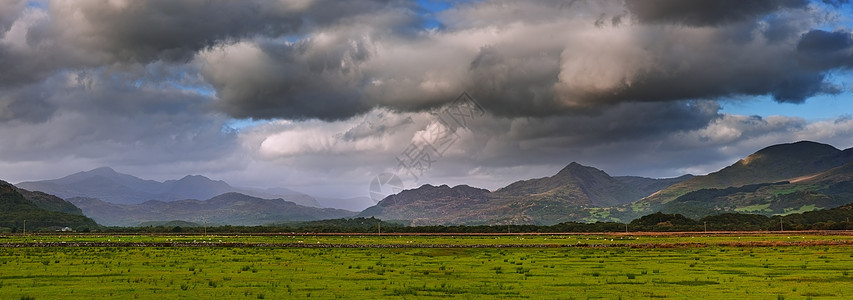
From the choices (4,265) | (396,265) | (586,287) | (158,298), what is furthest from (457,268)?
(4,265)

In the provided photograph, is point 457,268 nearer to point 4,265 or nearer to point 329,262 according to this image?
point 329,262

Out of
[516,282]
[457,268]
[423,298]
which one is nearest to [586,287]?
[516,282]

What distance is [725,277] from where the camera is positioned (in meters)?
57.9

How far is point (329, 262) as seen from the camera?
3123 inches

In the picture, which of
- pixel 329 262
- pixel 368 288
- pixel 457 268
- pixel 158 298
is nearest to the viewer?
pixel 158 298

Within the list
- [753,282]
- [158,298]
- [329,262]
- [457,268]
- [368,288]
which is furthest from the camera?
[329,262]

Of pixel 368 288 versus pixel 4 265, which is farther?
pixel 4 265

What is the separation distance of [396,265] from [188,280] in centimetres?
2377

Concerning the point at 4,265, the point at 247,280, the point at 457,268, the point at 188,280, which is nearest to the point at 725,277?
the point at 457,268

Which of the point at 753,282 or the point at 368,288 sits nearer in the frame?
the point at 368,288

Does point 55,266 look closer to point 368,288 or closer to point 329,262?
point 329,262

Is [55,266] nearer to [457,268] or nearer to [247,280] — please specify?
[247,280]

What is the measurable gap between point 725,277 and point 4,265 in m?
71.9

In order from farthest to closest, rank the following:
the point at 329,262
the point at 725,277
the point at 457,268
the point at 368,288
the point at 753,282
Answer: the point at 329,262 < the point at 457,268 < the point at 725,277 < the point at 753,282 < the point at 368,288
